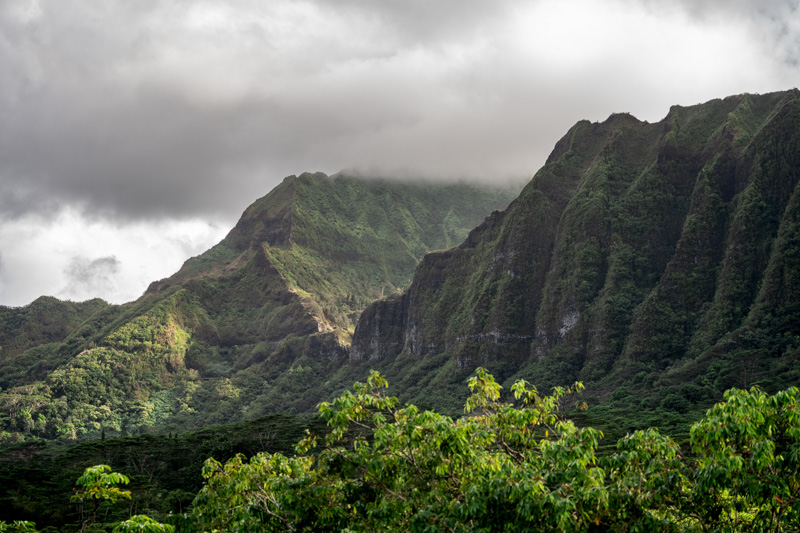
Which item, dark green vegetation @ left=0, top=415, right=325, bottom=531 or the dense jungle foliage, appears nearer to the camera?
the dense jungle foliage

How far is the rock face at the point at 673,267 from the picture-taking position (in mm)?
136750

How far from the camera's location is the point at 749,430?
44.0 feet

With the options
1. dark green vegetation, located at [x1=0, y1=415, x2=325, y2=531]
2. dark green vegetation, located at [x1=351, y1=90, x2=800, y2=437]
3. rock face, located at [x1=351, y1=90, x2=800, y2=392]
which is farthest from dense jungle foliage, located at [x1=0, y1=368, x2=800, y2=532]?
rock face, located at [x1=351, y1=90, x2=800, y2=392]

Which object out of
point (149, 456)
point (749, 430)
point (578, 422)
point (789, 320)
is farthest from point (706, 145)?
point (749, 430)

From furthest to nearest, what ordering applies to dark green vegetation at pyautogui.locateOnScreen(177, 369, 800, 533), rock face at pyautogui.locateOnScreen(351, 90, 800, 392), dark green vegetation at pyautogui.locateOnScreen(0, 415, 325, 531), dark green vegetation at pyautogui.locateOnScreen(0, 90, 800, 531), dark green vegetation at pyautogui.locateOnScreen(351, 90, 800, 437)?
rock face at pyautogui.locateOnScreen(351, 90, 800, 392) → dark green vegetation at pyautogui.locateOnScreen(351, 90, 800, 437) → dark green vegetation at pyautogui.locateOnScreen(0, 415, 325, 531) → dark green vegetation at pyautogui.locateOnScreen(0, 90, 800, 531) → dark green vegetation at pyautogui.locateOnScreen(177, 369, 800, 533)

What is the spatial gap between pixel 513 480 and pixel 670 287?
153914mm

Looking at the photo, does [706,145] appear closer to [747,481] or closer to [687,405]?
[687,405]

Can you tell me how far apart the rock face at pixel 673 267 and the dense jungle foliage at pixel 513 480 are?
11179cm

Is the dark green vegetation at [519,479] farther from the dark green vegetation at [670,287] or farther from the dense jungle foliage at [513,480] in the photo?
the dark green vegetation at [670,287]

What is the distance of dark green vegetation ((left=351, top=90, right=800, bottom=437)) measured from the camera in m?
122

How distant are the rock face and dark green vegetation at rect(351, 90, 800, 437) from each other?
0.34 m

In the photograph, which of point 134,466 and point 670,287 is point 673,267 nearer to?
point 670,287

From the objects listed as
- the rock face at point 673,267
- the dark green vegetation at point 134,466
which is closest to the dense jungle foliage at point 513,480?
the dark green vegetation at point 134,466

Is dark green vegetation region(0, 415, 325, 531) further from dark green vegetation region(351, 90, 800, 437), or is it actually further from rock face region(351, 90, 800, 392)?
rock face region(351, 90, 800, 392)
